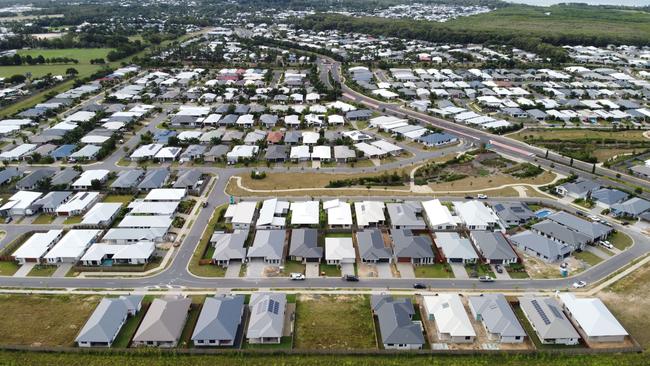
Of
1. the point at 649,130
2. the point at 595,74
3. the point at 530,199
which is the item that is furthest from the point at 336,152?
the point at 595,74

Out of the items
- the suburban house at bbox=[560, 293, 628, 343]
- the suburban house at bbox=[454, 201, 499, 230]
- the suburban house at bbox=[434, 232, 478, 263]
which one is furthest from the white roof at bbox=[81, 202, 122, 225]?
the suburban house at bbox=[560, 293, 628, 343]

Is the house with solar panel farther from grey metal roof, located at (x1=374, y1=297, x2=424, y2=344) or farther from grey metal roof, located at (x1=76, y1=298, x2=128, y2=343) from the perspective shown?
grey metal roof, located at (x1=76, y1=298, x2=128, y2=343)

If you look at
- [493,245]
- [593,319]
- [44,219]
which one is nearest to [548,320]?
[593,319]

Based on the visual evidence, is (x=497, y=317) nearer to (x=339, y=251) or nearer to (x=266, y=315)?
(x=339, y=251)

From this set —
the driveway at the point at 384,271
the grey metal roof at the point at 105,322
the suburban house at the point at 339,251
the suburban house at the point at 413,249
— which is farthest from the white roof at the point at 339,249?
the grey metal roof at the point at 105,322

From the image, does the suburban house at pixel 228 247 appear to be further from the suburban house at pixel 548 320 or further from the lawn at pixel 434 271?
the suburban house at pixel 548 320
